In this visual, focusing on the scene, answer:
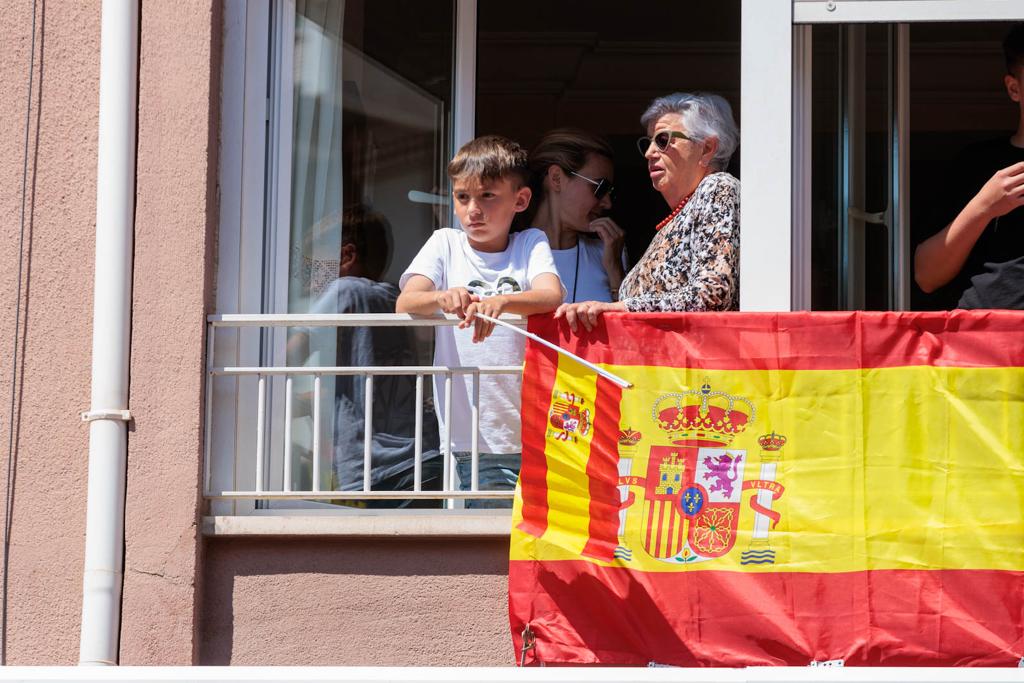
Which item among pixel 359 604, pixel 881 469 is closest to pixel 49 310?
pixel 359 604

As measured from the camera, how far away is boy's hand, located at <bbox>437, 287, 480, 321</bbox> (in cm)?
538

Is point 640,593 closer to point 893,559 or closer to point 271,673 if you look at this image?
point 893,559

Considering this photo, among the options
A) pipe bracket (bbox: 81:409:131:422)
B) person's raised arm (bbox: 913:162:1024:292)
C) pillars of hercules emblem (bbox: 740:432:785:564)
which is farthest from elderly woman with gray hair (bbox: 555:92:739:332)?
pipe bracket (bbox: 81:409:131:422)

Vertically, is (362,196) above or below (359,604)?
above

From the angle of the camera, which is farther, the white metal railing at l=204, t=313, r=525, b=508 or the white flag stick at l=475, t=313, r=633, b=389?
the white metal railing at l=204, t=313, r=525, b=508

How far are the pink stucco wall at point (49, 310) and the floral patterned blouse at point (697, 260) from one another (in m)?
2.04

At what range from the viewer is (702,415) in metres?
5.15

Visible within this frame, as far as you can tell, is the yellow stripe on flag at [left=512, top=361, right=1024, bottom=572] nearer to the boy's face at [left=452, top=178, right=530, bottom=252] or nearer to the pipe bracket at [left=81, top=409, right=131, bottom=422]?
the boy's face at [left=452, top=178, right=530, bottom=252]

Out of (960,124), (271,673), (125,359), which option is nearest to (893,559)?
(271,673)

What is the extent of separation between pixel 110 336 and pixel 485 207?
4.59 feet

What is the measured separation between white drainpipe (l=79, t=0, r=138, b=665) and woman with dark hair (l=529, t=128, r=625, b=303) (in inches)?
60.7

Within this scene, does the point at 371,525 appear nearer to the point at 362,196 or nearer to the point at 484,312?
the point at 484,312

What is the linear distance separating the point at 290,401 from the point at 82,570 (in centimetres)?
95

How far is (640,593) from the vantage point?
508 centimetres
